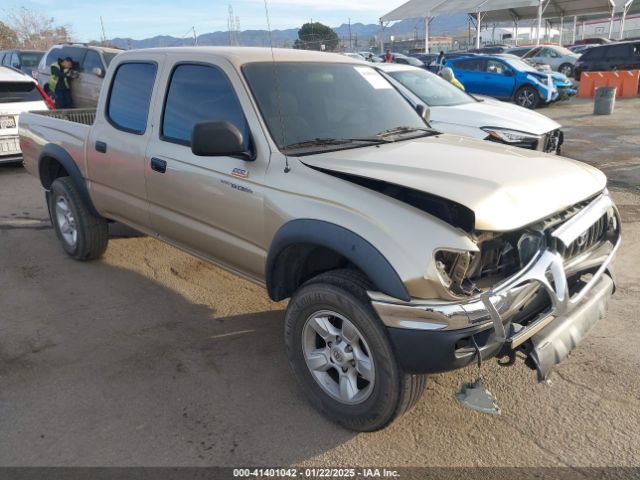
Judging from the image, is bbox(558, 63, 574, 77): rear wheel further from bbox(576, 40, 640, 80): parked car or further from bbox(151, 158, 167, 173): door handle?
bbox(151, 158, 167, 173): door handle

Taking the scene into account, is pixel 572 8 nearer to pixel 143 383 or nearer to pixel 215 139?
pixel 215 139

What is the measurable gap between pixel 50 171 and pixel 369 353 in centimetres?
434

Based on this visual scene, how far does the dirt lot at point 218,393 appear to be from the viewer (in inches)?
108

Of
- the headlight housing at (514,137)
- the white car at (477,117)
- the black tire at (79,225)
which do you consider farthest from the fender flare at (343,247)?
the headlight housing at (514,137)

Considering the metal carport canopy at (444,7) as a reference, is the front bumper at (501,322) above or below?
below

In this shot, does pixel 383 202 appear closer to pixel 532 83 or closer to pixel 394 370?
pixel 394 370

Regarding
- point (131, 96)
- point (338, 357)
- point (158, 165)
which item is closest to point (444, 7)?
point (131, 96)

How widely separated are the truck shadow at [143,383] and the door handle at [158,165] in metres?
1.17

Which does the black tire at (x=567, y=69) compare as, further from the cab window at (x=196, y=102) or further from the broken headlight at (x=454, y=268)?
the broken headlight at (x=454, y=268)

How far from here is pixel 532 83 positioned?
637 inches

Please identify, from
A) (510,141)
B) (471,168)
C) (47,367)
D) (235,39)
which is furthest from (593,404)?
(510,141)

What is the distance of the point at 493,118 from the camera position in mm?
7328

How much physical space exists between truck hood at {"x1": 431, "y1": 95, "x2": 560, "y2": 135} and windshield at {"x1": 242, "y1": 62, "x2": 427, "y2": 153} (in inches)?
140

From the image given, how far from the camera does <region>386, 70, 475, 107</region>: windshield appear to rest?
8.00 metres
